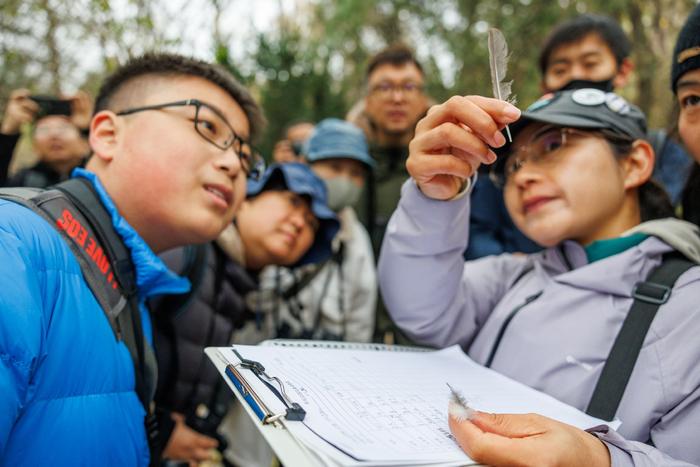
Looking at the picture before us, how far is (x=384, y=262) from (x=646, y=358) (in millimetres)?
821

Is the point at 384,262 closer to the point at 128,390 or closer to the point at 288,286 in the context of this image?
the point at 128,390

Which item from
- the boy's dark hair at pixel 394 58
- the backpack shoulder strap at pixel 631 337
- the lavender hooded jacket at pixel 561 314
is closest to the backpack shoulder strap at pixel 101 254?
the lavender hooded jacket at pixel 561 314

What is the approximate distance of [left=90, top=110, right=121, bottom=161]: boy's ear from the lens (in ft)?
5.35

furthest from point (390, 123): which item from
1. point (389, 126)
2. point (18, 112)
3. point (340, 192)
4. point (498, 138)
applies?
point (498, 138)

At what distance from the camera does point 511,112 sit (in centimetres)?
107

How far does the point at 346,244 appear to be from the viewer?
3186mm

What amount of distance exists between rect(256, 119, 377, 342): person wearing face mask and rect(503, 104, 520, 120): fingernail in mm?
2064

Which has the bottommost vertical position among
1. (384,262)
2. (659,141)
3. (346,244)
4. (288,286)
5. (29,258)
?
(288,286)

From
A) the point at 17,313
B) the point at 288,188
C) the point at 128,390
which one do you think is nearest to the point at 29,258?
the point at 17,313

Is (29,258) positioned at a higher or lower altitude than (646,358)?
higher

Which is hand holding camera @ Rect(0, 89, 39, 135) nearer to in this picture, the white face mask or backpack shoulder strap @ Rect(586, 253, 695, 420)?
the white face mask

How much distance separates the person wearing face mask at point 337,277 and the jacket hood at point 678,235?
1.89 meters

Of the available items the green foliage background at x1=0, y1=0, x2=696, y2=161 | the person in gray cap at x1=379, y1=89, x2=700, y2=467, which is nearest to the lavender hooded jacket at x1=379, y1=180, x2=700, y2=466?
the person in gray cap at x1=379, y1=89, x2=700, y2=467

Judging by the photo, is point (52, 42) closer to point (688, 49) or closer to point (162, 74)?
point (162, 74)
